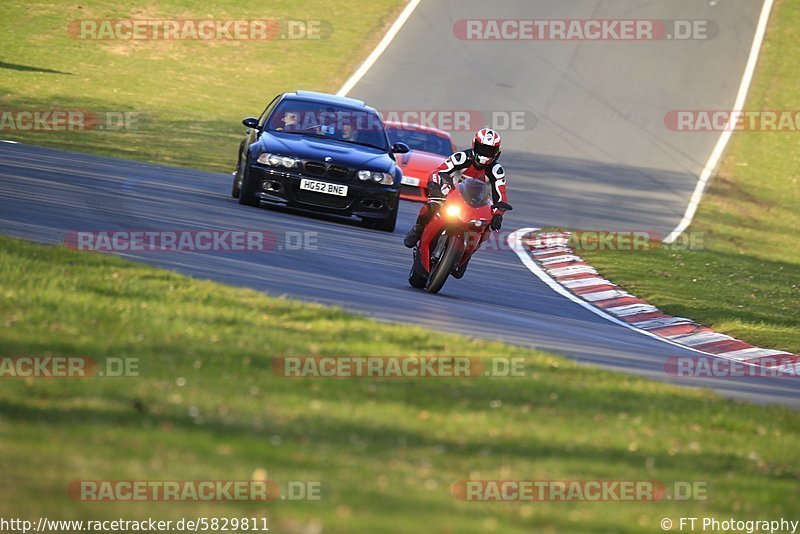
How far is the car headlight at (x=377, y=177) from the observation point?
1730 cm

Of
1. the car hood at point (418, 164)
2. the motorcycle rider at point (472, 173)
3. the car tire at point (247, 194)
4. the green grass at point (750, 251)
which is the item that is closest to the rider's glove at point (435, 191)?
the motorcycle rider at point (472, 173)

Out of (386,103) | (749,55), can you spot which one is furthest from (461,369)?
(749,55)

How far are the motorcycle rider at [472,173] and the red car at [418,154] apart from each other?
8627 millimetres

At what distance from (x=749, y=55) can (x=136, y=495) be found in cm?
3931

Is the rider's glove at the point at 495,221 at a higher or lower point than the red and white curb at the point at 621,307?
higher

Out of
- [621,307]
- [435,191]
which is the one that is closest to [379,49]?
[621,307]

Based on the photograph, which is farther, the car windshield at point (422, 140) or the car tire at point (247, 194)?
the car windshield at point (422, 140)

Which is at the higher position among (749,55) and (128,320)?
(749,55)

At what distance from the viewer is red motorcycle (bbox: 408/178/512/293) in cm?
1259

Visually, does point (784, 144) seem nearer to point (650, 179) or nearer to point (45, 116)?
point (650, 179)

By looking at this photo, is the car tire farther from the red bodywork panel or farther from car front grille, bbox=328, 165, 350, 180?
the red bodywork panel

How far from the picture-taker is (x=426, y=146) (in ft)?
80.8

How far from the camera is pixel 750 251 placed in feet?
76.4

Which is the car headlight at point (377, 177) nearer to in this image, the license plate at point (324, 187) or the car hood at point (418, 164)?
the license plate at point (324, 187)
